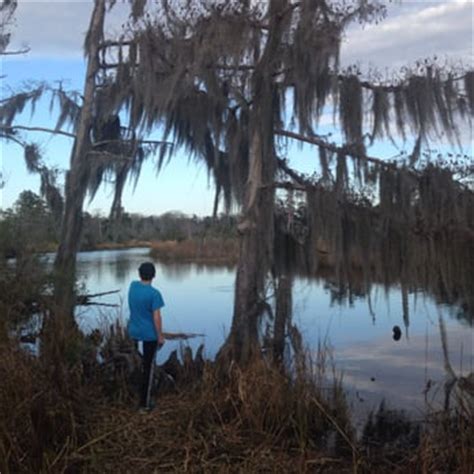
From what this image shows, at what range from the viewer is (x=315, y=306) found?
17.8m

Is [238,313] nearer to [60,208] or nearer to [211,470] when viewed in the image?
[211,470]

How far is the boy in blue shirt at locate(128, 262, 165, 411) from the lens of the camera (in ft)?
19.0

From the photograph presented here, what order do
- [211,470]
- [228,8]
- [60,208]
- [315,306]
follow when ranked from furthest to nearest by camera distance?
[315,306] → [60,208] → [228,8] → [211,470]

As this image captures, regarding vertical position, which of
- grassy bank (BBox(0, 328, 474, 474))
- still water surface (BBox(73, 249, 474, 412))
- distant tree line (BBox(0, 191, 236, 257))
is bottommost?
still water surface (BBox(73, 249, 474, 412))

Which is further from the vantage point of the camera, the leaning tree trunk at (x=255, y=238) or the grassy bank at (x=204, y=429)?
the leaning tree trunk at (x=255, y=238)

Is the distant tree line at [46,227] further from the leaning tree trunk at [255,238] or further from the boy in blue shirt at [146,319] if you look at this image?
the boy in blue shirt at [146,319]

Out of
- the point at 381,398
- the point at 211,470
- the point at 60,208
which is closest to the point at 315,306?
the point at 60,208

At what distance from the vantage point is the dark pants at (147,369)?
592 centimetres

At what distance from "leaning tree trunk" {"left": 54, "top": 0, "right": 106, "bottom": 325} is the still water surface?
1189mm

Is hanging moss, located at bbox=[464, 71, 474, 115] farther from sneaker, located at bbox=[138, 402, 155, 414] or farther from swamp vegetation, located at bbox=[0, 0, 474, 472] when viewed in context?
sneaker, located at bbox=[138, 402, 155, 414]

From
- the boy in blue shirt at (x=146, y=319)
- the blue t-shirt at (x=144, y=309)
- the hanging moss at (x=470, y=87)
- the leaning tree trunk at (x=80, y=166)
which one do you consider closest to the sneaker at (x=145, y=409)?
the boy in blue shirt at (x=146, y=319)

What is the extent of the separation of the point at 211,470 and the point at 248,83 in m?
5.17

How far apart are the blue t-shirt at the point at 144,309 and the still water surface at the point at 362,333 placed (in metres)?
2.12

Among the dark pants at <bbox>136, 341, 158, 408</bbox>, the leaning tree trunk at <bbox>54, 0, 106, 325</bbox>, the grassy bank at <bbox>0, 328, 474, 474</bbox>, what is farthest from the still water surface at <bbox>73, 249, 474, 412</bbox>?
the dark pants at <bbox>136, 341, 158, 408</bbox>
